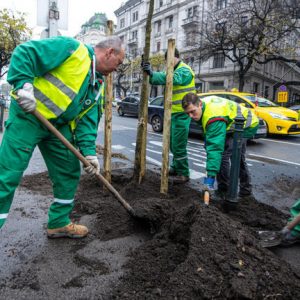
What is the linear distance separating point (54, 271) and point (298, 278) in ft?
5.97

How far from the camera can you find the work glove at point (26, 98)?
7.57 feet

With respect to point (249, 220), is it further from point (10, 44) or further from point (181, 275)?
point (10, 44)

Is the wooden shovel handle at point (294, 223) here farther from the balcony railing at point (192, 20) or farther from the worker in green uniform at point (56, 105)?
the balcony railing at point (192, 20)

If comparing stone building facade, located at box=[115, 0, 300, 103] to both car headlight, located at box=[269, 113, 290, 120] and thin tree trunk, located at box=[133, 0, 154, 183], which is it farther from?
thin tree trunk, located at box=[133, 0, 154, 183]

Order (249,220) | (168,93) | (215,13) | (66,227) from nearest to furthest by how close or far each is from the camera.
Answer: (66,227) < (249,220) < (168,93) < (215,13)

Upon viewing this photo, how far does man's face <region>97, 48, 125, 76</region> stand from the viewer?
275 cm

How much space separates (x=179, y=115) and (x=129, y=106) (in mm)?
17120

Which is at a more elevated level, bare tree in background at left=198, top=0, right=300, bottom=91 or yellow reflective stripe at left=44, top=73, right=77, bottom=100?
bare tree in background at left=198, top=0, right=300, bottom=91

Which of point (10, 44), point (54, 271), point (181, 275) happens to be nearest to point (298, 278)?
point (181, 275)

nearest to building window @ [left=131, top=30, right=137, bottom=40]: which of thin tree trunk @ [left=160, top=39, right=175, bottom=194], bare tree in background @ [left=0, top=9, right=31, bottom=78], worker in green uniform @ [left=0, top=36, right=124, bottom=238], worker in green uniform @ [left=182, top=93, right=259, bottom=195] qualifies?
bare tree in background @ [left=0, top=9, right=31, bottom=78]

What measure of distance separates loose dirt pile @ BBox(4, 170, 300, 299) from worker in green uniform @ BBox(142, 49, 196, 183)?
1644mm

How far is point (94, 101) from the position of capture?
9.64ft

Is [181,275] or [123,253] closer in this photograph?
[181,275]

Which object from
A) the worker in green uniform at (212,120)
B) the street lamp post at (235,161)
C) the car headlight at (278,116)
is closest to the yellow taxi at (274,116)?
the car headlight at (278,116)
